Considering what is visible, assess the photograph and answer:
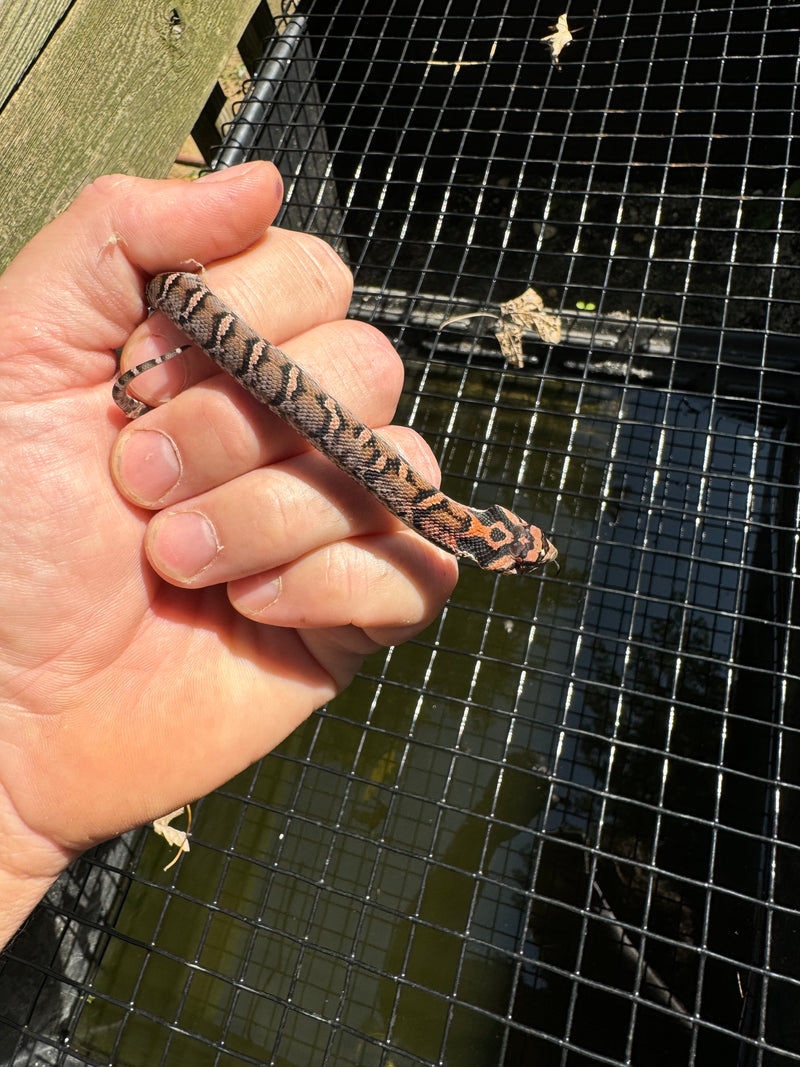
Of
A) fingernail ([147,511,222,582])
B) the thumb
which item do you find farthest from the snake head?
the thumb

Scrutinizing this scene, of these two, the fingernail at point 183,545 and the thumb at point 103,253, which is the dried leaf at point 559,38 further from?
the fingernail at point 183,545

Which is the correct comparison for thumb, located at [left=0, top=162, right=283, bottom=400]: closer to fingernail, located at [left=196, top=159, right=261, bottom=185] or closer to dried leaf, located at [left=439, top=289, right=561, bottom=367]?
fingernail, located at [left=196, top=159, right=261, bottom=185]

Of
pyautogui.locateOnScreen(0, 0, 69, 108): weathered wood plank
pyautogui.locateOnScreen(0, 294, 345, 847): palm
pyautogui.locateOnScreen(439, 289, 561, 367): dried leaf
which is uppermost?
pyautogui.locateOnScreen(0, 0, 69, 108): weathered wood plank

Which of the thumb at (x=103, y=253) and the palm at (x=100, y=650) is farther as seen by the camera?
the palm at (x=100, y=650)

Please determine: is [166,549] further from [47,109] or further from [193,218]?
[47,109]

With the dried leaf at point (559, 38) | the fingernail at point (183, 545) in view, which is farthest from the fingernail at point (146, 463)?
the dried leaf at point (559, 38)

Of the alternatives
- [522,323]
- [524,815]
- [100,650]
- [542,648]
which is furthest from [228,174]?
[524,815]
